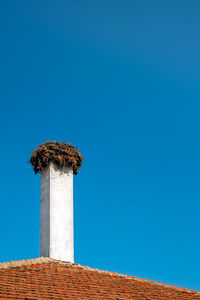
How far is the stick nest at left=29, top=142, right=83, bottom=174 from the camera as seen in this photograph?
13.4 m

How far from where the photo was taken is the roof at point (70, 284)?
26.5 feet

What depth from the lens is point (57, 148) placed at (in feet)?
44.8

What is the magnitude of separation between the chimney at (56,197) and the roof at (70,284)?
1151 mm

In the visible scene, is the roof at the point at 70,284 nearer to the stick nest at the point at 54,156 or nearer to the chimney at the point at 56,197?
the chimney at the point at 56,197

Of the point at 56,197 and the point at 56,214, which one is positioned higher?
the point at 56,197

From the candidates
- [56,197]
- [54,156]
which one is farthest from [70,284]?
[54,156]

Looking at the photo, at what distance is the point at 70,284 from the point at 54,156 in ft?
16.9

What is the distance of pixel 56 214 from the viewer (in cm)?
1266

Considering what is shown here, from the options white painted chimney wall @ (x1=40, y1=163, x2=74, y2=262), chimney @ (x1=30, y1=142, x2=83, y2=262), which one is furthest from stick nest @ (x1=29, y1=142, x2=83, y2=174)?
white painted chimney wall @ (x1=40, y1=163, x2=74, y2=262)

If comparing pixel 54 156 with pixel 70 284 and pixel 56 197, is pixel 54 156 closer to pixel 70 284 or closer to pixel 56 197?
pixel 56 197

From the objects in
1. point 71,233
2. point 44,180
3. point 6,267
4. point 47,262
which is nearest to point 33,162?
point 44,180

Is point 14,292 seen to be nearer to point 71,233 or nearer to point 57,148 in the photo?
point 71,233

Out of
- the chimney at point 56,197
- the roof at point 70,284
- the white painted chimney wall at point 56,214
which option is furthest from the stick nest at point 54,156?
the roof at point 70,284

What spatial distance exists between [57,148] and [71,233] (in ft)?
8.94
